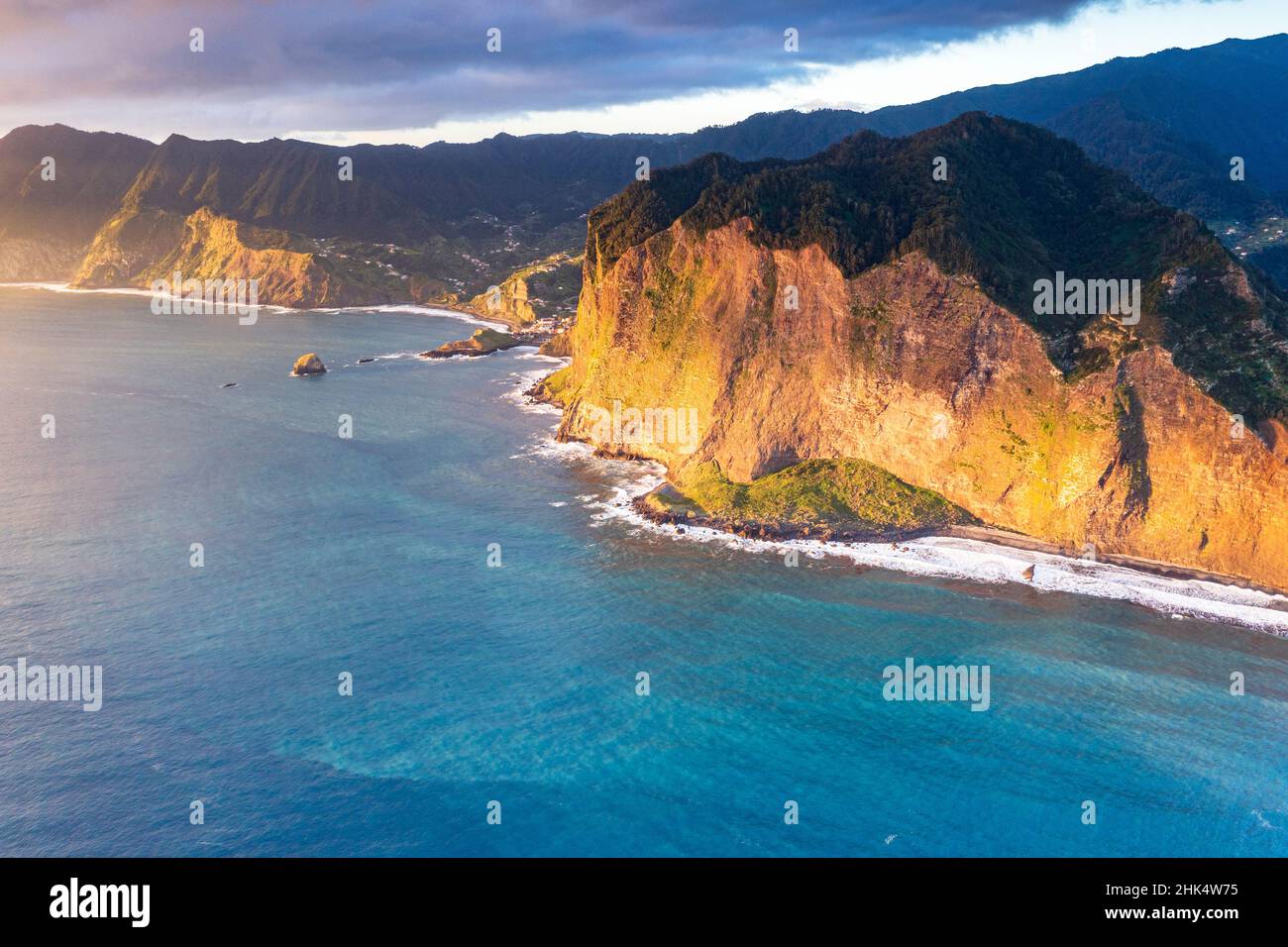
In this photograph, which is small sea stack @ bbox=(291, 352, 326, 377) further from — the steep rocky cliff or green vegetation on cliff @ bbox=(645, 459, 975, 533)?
green vegetation on cliff @ bbox=(645, 459, 975, 533)

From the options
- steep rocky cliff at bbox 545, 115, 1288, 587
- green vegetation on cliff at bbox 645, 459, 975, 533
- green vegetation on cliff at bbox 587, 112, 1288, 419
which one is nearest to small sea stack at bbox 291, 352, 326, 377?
green vegetation on cliff at bbox 587, 112, 1288, 419

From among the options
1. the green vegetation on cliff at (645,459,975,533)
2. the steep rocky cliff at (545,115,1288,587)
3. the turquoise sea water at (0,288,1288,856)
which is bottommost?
the turquoise sea water at (0,288,1288,856)

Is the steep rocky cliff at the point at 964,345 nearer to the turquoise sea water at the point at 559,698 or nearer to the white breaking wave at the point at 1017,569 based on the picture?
the white breaking wave at the point at 1017,569

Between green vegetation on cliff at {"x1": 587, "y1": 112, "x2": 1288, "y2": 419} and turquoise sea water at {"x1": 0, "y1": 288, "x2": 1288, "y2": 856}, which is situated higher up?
green vegetation on cliff at {"x1": 587, "y1": 112, "x2": 1288, "y2": 419}

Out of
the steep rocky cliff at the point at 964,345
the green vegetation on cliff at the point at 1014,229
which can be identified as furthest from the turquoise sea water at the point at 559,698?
the green vegetation on cliff at the point at 1014,229

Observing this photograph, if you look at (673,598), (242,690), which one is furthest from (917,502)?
(242,690)

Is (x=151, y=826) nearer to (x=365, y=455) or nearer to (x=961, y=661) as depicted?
(x=961, y=661)

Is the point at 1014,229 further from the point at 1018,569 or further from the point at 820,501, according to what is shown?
the point at 1018,569
